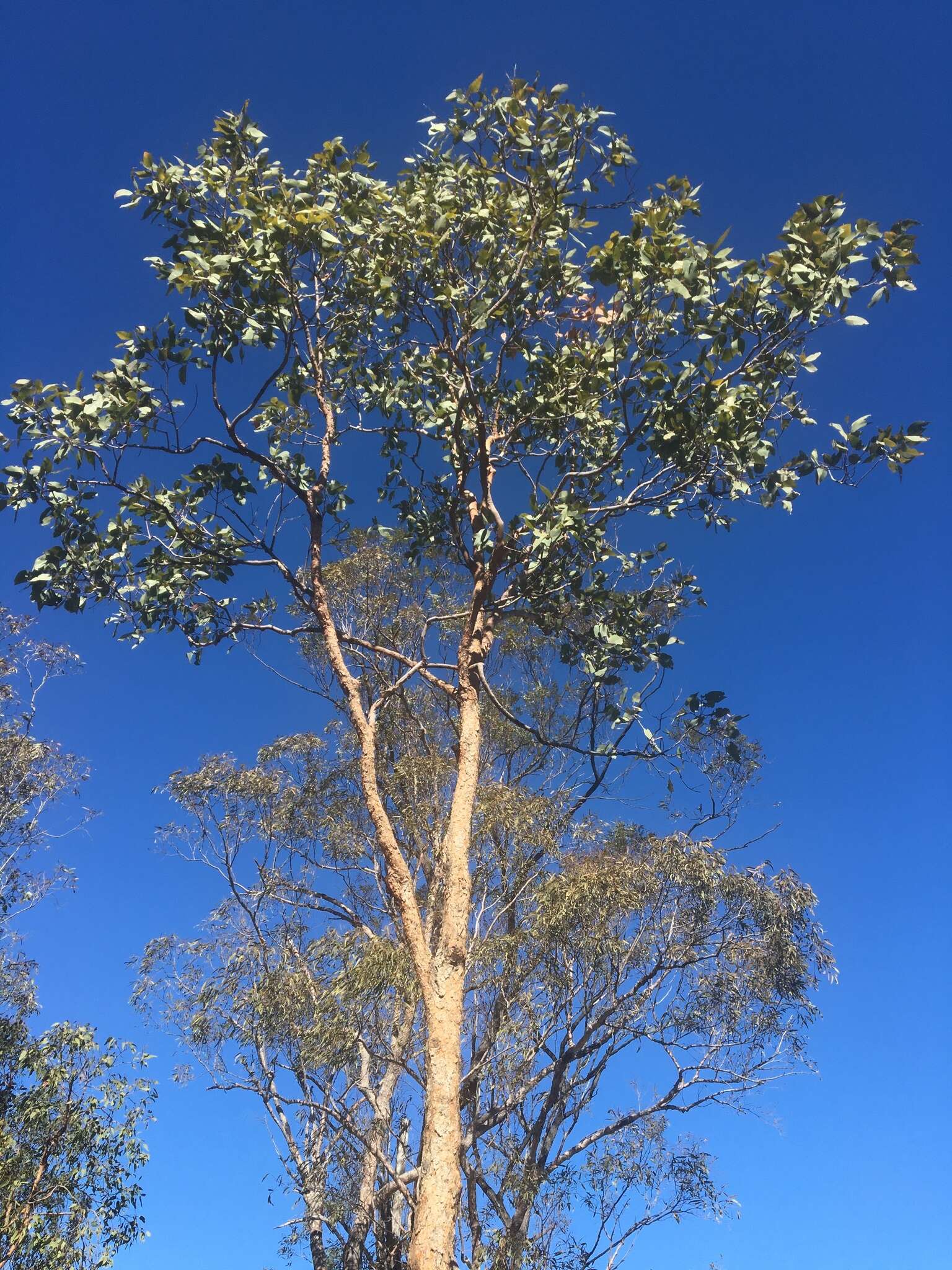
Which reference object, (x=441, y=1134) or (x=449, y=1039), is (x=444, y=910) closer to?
(x=449, y=1039)

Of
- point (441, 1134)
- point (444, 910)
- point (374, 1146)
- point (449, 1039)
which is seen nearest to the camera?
point (441, 1134)

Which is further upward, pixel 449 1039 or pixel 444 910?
pixel 444 910

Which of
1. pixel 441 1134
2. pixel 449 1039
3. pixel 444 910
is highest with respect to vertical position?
pixel 444 910

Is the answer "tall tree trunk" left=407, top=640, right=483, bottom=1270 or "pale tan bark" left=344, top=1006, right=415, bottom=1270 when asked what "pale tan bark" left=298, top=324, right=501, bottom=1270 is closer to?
"tall tree trunk" left=407, top=640, right=483, bottom=1270

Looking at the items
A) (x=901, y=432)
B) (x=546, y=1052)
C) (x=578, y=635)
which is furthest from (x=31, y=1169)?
(x=901, y=432)

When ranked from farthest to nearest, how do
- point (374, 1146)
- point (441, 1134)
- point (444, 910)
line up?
point (374, 1146)
point (444, 910)
point (441, 1134)

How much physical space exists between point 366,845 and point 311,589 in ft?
27.1

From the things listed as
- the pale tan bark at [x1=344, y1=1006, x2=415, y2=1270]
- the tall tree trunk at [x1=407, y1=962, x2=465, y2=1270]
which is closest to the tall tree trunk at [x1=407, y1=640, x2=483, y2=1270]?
the tall tree trunk at [x1=407, y1=962, x2=465, y2=1270]

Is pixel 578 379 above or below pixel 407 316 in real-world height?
below

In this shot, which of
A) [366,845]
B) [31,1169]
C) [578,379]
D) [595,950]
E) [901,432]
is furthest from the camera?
[366,845]

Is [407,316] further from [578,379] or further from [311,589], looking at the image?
[311,589]

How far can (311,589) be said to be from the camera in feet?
18.9

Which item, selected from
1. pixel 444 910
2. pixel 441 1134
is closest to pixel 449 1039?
pixel 441 1134

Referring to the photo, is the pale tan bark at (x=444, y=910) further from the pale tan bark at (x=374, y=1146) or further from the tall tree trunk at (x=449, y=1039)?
the pale tan bark at (x=374, y=1146)
